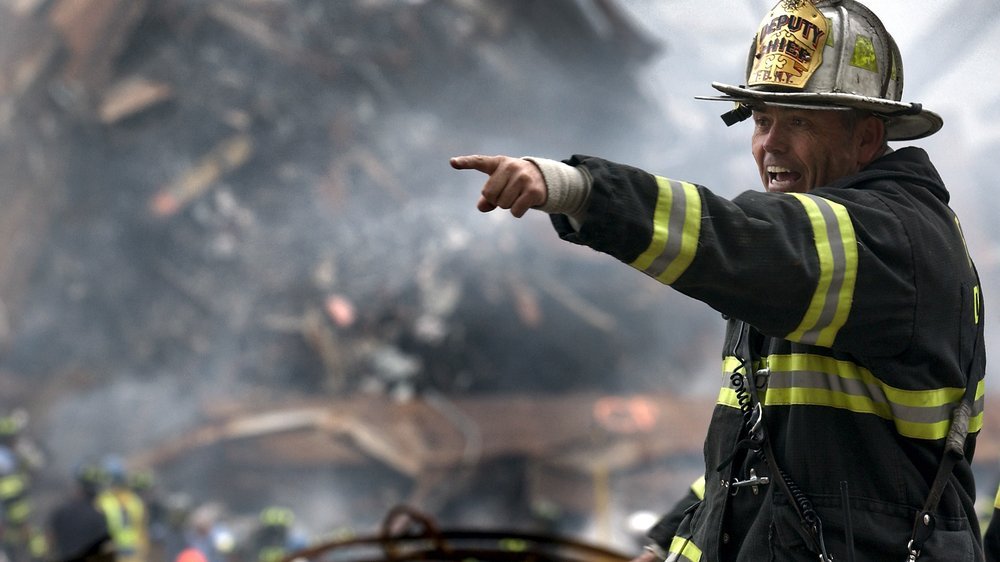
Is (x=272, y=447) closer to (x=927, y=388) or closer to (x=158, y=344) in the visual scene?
(x=158, y=344)

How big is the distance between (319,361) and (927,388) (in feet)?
30.8

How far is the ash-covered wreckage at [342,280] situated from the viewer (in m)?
9.99

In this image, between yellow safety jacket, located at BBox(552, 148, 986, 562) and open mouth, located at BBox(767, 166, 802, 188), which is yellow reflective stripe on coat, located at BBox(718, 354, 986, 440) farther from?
open mouth, located at BBox(767, 166, 802, 188)

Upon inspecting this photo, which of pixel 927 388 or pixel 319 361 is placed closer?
pixel 927 388

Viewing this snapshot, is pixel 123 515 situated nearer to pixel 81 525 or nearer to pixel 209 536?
pixel 81 525

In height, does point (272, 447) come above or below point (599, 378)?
below

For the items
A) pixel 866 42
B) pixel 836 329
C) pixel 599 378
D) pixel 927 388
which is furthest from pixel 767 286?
pixel 599 378

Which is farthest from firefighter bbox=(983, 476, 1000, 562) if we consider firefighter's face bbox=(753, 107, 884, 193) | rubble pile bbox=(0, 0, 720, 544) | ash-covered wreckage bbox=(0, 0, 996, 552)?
rubble pile bbox=(0, 0, 720, 544)

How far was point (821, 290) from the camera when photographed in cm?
133

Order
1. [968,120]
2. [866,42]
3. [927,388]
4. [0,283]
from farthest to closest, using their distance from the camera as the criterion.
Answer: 1. [0,283]
2. [968,120]
3. [866,42]
4. [927,388]

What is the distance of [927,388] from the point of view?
1454 mm

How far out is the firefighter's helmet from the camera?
1.62 metres

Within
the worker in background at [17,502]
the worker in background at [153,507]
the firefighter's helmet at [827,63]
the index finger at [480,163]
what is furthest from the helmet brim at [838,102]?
the worker in background at [153,507]

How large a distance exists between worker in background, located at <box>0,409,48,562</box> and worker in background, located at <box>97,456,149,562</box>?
2.12 ft
